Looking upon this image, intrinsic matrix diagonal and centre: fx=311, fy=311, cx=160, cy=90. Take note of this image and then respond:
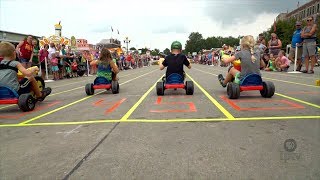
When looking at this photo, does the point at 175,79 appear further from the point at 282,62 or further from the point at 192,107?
the point at 282,62

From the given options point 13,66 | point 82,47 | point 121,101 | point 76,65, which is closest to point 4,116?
point 13,66

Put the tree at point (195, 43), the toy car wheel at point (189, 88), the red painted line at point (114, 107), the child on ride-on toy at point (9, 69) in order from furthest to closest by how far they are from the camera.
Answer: the tree at point (195, 43) → the toy car wheel at point (189, 88) → the child on ride-on toy at point (9, 69) → the red painted line at point (114, 107)

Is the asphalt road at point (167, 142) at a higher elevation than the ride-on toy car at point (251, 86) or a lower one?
lower

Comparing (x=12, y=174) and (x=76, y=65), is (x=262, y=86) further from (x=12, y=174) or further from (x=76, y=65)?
(x=76, y=65)

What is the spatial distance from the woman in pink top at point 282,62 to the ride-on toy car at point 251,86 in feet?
37.7

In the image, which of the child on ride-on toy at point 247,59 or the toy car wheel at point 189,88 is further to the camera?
the toy car wheel at point 189,88

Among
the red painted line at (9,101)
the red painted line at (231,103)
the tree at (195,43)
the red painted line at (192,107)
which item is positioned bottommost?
the red painted line at (192,107)

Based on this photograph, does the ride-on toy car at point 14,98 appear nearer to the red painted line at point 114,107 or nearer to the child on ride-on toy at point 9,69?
the child on ride-on toy at point 9,69

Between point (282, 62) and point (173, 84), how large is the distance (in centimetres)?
1173

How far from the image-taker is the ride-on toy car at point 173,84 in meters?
8.50

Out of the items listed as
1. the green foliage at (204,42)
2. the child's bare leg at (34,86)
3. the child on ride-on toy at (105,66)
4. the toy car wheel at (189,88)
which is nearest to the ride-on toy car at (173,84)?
the toy car wheel at (189,88)

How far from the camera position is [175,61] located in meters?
8.98

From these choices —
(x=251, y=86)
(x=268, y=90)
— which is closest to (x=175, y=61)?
(x=251, y=86)

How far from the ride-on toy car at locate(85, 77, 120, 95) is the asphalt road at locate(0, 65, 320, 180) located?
2.74 m
